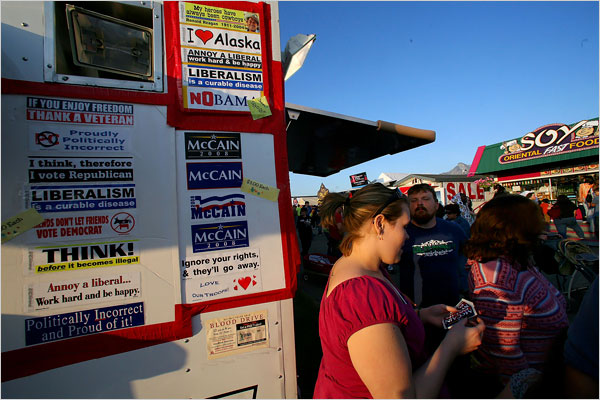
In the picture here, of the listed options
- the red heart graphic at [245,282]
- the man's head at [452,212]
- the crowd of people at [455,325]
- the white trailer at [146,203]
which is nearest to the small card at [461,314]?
the crowd of people at [455,325]

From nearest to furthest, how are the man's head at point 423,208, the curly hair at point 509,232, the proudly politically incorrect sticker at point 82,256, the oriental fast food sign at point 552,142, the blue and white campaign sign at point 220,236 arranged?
the proudly politically incorrect sticker at point 82,256, the curly hair at point 509,232, the blue and white campaign sign at point 220,236, the man's head at point 423,208, the oriental fast food sign at point 552,142

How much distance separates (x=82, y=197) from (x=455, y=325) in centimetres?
218

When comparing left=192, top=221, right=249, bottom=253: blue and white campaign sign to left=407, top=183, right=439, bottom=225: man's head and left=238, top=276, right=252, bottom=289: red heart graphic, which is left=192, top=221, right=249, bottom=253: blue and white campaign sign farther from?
left=407, top=183, right=439, bottom=225: man's head

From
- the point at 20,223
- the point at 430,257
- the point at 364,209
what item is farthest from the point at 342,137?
the point at 20,223

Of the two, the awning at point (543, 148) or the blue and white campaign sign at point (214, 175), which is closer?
the blue and white campaign sign at point (214, 175)

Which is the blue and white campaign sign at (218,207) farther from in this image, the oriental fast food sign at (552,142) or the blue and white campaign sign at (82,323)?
the oriental fast food sign at (552,142)

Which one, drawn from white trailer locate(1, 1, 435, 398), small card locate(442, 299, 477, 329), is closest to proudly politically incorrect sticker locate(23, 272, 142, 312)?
white trailer locate(1, 1, 435, 398)

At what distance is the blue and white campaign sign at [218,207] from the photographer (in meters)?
1.85

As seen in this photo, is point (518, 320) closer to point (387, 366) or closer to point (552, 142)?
point (387, 366)

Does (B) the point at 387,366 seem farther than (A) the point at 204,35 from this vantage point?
No

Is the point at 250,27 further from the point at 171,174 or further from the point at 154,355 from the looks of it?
the point at 154,355

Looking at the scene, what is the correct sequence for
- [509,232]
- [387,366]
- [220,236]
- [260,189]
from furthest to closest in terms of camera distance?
[260,189]
[220,236]
[509,232]
[387,366]

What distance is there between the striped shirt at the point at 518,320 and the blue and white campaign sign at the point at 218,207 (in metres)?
1.65

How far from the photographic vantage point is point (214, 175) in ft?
6.27
